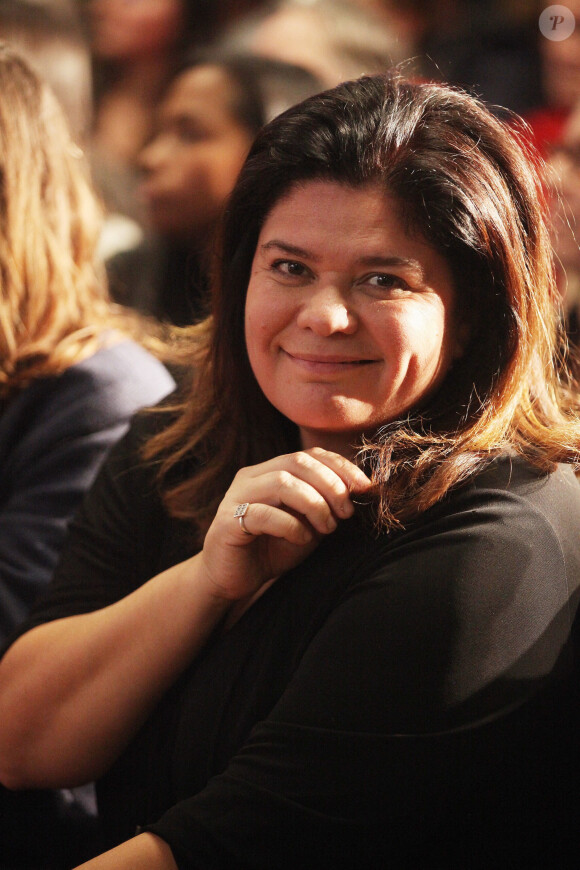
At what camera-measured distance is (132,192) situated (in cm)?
252

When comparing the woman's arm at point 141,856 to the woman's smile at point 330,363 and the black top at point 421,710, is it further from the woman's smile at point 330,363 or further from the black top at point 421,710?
the woman's smile at point 330,363

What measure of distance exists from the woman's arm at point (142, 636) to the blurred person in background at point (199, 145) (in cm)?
111

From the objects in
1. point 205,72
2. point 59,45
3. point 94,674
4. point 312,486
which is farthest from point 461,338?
point 59,45

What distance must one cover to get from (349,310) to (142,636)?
1.44 ft

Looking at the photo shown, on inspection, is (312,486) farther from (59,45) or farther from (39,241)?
(59,45)

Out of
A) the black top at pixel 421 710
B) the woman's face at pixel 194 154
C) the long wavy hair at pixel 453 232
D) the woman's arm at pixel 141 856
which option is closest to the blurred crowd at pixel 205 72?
the woman's face at pixel 194 154

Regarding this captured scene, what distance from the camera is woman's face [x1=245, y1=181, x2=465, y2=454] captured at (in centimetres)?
99

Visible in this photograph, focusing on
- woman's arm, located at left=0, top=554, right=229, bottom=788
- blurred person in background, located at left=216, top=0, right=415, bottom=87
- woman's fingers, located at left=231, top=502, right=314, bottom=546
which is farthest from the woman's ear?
blurred person in background, located at left=216, top=0, right=415, bottom=87

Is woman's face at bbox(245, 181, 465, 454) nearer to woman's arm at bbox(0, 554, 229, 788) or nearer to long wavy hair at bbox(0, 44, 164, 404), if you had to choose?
woman's arm at bbox(0, 554, 229, 788)

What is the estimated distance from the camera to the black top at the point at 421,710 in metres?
0.89

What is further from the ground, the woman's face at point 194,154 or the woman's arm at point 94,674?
the woman's face at point 194,154

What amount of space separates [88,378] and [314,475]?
2.09 ft

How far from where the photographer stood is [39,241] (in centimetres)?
156

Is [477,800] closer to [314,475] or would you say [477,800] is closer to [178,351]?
[314,475]
